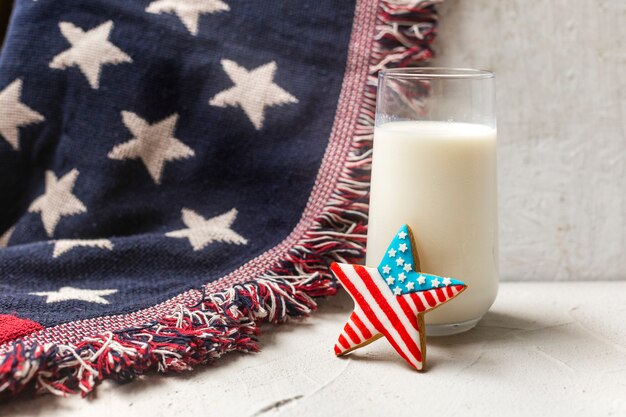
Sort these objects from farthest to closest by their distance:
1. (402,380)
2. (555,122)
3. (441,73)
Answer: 1. (555,122)
2. (441,73)
3. (402,380)

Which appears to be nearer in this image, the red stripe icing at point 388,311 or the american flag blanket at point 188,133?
the red stripe icing at point 388,311

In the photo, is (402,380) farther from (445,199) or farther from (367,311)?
(445,199)

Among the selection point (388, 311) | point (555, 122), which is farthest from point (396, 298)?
point (555, 122)

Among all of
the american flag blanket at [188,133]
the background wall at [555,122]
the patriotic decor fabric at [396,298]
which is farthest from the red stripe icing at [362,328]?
the background wall at [555,122]

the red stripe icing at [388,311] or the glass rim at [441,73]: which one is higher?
the glass rim at [441,73]

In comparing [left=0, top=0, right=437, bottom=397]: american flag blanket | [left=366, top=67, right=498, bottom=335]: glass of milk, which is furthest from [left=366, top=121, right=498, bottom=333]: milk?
[left=0, top=0, right=437, bottom=397]: american flag blanket

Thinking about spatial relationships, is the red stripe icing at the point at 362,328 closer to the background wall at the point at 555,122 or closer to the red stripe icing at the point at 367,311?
the red stripe icing at the point at 367,311
